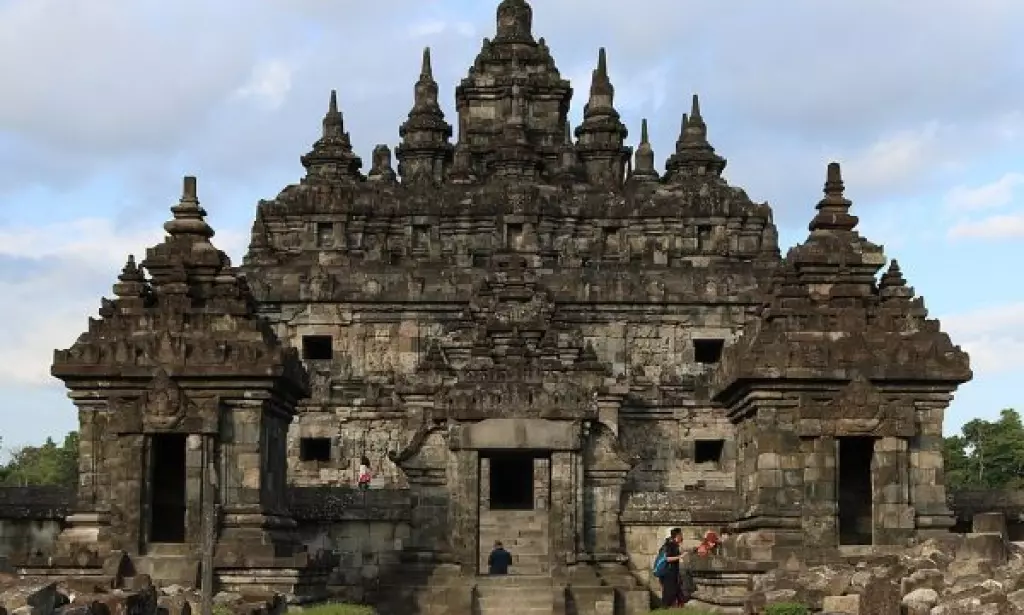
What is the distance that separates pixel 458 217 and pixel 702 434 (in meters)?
10.6

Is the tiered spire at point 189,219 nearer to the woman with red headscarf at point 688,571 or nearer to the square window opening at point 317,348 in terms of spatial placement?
the woman with red headscarf at point 688,571

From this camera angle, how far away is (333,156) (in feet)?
185

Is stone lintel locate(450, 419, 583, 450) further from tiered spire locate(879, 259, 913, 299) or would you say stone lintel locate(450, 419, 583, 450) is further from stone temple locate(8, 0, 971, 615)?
tiered spire locate(879, 259, 913, 299)

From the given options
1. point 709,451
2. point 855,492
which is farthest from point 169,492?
point 709,451

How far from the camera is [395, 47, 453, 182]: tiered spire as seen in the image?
2264 inches

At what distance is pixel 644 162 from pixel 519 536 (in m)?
24.2

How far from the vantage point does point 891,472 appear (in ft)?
76.2

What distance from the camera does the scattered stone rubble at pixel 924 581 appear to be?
672 inches

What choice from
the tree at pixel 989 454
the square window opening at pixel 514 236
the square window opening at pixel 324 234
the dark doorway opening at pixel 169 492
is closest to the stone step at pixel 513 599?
the dark doorway opening at pixel 169 492

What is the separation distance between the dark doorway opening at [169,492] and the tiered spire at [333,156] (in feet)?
101

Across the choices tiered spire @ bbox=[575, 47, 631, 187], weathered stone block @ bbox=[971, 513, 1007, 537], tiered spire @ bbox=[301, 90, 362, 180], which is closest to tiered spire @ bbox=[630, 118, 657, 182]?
tiered spire @ bbox=[575, 47, 631, 187]

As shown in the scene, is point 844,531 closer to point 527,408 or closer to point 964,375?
point 964,375

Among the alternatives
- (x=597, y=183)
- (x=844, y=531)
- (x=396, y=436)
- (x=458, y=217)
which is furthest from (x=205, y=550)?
(x=597, y=183)

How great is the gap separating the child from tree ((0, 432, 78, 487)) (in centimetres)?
3318
